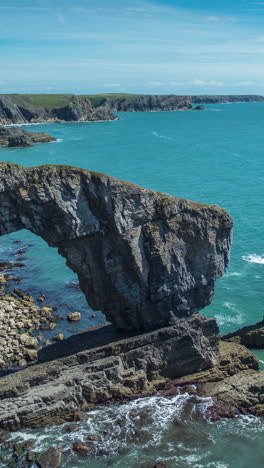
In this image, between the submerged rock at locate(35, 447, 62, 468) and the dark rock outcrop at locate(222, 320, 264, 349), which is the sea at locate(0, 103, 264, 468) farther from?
the dark rock outcrop at locate(222, 320, 264, 349)

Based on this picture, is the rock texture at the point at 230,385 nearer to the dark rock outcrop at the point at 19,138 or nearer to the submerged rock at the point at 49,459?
the submerged rock at the point at 49,459

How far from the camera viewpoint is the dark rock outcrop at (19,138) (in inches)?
5792

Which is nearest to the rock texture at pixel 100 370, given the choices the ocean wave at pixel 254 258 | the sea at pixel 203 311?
the sea at pixel 203 311

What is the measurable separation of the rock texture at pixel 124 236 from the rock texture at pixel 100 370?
67.3 inches

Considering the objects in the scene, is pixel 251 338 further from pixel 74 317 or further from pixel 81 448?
pixel 81 448

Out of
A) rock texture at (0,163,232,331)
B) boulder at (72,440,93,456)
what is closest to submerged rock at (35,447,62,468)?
boulder at (72,440,93,456)

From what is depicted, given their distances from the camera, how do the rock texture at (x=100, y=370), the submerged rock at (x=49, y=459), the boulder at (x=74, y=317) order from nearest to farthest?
the submerged rock at (x=49, y=459) → the rock texture at (x=100, y=370) → the boulder at (x=74, y=317)

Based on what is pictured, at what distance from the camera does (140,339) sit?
32031 mm

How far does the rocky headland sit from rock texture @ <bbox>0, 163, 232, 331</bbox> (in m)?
0.07

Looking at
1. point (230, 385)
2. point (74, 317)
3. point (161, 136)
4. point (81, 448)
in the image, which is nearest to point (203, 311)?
point (74, 317)

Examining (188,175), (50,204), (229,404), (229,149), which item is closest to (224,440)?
(229,404)

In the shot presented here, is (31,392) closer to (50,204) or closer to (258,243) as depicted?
(50,204)

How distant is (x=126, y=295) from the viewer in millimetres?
32906

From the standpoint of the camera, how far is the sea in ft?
86.5
